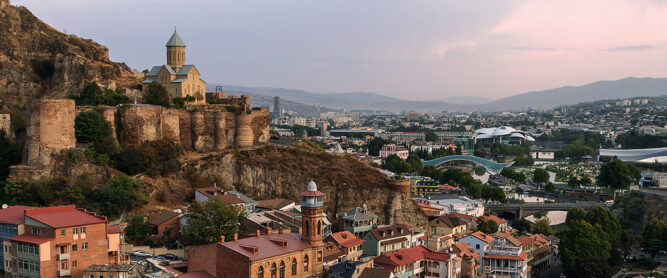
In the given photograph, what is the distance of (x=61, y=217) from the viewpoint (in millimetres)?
24609

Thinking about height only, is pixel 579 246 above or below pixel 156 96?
below

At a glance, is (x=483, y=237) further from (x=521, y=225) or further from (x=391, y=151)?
(x=391, y=151)

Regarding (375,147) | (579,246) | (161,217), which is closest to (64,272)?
(161,217)

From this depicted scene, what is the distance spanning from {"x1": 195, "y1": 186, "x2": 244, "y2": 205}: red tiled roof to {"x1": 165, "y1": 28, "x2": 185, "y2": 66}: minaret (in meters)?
12.0

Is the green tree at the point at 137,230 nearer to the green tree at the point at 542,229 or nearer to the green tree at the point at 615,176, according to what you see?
the green tree at the point at 542,229

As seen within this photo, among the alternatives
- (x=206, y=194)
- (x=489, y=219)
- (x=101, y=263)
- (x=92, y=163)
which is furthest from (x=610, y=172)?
(x=101, y=263)

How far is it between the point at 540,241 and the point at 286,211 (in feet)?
56.8

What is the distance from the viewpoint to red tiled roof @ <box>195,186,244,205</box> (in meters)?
34.9

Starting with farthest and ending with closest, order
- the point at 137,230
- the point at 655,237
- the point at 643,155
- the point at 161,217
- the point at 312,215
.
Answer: the point at 643,155
the point at 655,237
the point at 161,217
the point at 137,230
the point at 312,215

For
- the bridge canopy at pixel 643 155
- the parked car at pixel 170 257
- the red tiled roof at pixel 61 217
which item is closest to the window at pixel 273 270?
the parked car at pixel 170 257

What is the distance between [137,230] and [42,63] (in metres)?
20.9

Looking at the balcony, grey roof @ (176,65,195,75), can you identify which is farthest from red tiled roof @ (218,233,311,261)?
grey roof @ (176,65,195,75)

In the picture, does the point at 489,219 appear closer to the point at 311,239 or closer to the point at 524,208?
the point at 524,208

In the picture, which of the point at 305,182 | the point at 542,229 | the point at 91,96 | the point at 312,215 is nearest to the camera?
the point at 312,215
